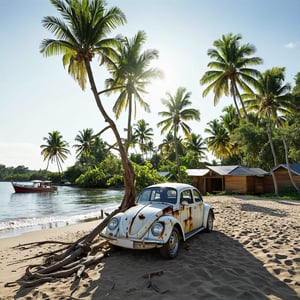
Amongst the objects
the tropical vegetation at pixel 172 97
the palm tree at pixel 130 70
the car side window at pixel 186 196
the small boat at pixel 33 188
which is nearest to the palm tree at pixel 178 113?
the tropical vegetation at pixel 172 97

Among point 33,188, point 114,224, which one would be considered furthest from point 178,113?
point 33,188

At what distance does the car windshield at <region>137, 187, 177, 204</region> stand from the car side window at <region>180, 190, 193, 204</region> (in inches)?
8.8

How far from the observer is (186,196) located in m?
6.62

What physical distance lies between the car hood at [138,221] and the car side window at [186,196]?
2.71 ft

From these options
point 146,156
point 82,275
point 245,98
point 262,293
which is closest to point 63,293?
point 82,275

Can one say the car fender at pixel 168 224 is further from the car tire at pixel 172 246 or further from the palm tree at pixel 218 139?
the palm tree at pixel 218 139

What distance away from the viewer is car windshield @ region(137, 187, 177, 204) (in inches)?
245

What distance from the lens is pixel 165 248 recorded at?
5027mm

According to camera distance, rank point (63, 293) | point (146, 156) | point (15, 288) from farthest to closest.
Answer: point (146, 156), point (15, 288), point (63, 293)

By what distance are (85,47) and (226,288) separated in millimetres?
10822

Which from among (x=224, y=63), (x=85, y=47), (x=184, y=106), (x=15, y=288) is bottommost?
(x=15, y=288)

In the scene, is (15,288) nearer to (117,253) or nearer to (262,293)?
(117,253)

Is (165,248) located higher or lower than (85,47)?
lower

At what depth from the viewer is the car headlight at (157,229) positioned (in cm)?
504
